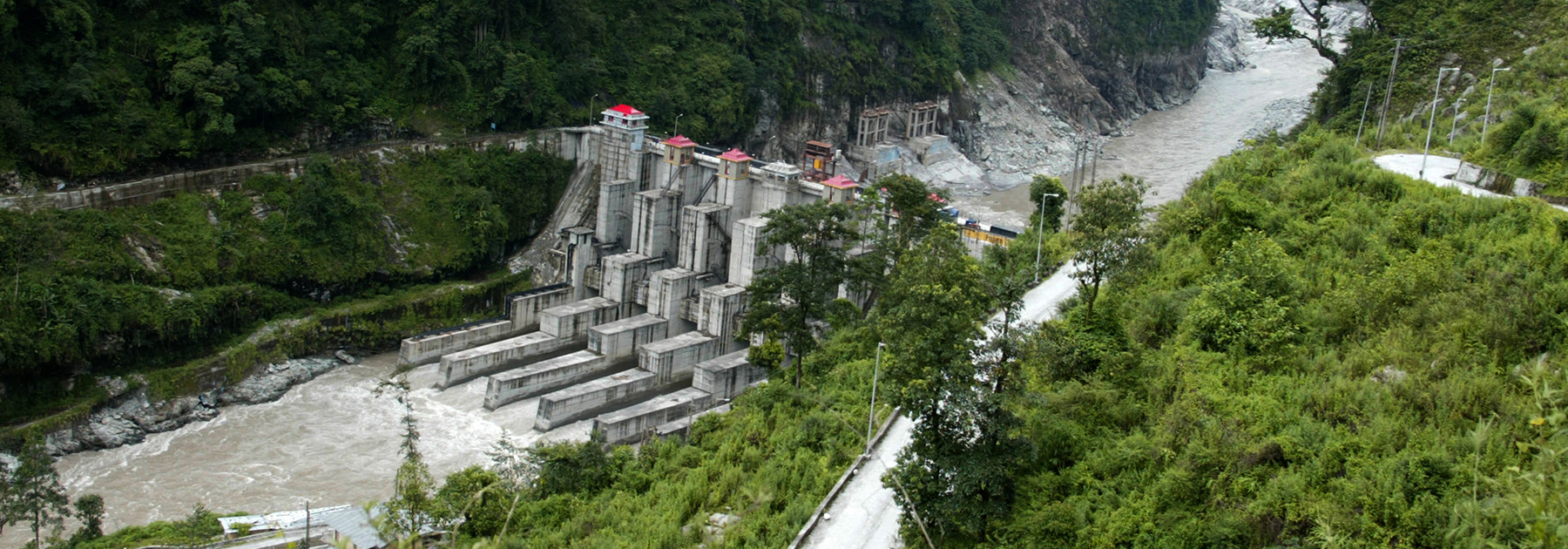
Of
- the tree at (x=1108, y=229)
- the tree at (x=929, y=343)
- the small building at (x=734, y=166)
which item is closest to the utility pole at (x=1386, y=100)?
the tree at (x=1108, y=229)

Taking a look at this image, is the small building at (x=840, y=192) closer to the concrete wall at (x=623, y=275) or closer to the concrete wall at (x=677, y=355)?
the concrete wall at (x=677, y=355)

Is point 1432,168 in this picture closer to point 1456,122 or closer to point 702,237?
point 1456,122

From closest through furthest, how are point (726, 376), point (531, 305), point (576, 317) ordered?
point (726, 376) < point (576, 317) < point (531, 305)

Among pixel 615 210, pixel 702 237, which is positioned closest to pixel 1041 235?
pixel 702 237

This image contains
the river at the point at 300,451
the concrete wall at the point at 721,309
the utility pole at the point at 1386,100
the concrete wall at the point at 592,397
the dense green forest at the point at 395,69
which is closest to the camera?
the river at the point at 300,451

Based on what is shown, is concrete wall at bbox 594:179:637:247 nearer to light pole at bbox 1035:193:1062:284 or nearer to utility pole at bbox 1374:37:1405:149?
light pole at bbox 1035:193:1062:284
